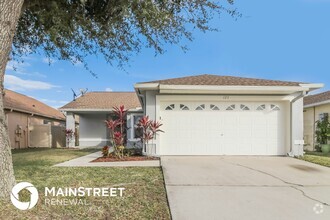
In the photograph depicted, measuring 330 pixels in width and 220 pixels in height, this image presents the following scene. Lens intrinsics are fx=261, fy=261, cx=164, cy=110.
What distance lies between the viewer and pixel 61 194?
5027mm

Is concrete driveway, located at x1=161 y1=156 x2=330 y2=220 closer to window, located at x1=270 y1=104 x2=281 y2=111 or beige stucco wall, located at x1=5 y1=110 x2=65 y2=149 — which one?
window, located at x1=270 y1=104 x2=281 y2=111

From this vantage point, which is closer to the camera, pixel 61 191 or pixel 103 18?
pixel 61 191

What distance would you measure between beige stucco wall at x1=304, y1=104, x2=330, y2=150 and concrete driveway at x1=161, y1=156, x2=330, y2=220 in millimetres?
8797

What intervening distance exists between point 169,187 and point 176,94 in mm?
6081

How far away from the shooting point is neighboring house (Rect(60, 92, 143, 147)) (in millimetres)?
18641

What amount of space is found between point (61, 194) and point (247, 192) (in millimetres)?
3711

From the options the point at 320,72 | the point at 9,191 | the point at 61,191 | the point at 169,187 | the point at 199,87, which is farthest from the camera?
the point at 320,72

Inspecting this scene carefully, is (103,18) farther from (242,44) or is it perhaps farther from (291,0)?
(242,44)

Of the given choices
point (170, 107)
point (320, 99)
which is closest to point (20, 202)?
point (170, 107)

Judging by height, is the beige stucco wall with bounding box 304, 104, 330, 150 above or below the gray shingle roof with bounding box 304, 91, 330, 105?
below

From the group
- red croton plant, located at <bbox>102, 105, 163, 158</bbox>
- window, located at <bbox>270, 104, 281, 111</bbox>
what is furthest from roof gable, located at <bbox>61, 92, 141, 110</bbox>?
window, located at <bbox>270, 104, 281, 111</bbox>

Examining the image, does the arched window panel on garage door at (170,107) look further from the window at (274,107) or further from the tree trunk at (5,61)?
the tree trunk at (5,61)

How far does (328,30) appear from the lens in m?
11.5

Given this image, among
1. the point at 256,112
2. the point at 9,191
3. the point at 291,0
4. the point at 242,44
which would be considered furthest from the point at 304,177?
the point at 242,44
